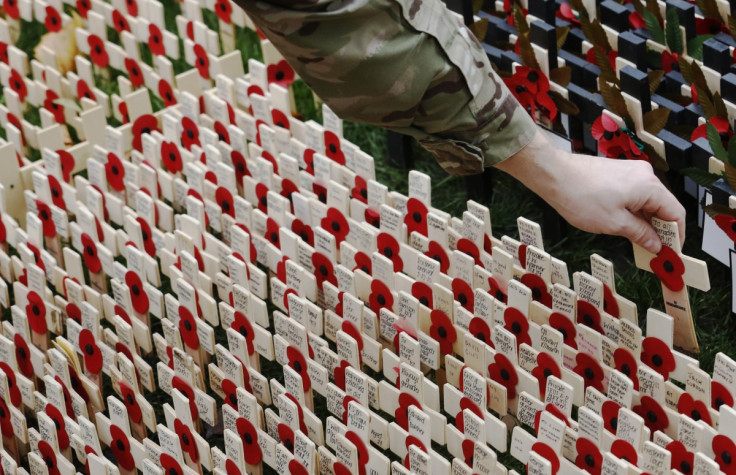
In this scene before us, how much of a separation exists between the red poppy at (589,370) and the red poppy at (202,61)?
5.58 feet

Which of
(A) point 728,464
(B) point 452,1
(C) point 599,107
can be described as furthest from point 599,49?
(A) point 728,464

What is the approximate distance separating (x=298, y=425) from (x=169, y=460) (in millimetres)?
263

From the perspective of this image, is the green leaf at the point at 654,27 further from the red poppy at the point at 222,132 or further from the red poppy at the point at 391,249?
the red poppy at the point at 222,132

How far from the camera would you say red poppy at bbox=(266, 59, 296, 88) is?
3307 mm

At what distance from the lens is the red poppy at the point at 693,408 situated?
6.63ft

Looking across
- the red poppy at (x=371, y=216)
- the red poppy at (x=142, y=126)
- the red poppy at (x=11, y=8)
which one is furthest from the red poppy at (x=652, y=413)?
the red poppy at (x=11, y=8)

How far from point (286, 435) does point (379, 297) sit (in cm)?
41

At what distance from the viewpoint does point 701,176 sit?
248 cm

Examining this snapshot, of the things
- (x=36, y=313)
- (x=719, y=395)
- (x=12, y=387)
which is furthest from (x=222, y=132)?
(x=719, y=395)

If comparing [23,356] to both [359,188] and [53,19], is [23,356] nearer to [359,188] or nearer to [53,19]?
[359,188]

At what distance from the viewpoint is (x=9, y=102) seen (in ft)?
11.7

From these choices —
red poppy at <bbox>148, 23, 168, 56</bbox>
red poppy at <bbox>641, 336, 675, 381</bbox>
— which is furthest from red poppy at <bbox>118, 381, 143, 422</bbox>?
red poppy at <bbox>148, 23, 168, 56</bbox>

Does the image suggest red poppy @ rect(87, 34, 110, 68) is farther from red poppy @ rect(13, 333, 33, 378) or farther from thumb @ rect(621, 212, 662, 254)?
thumb @ rect(621, 212, 662, 254)

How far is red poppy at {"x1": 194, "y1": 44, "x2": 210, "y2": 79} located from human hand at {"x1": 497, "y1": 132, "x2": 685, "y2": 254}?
1.80 metres
